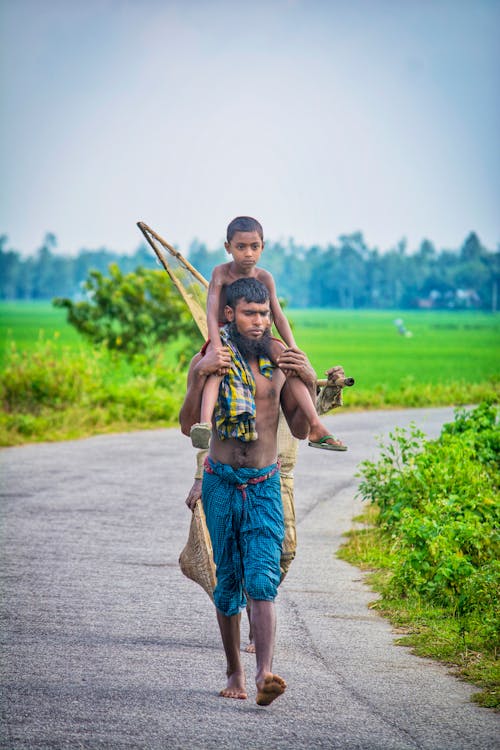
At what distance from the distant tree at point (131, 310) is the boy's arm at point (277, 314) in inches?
704

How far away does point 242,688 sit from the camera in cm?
518

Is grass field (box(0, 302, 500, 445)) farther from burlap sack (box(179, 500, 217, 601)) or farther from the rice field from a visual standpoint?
burlap sack (box(179, 500, 217, 601))

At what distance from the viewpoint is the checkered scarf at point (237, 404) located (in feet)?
16.7

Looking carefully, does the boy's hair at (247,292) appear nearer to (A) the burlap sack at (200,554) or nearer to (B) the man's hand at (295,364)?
(B) the man's hand at (295,364)

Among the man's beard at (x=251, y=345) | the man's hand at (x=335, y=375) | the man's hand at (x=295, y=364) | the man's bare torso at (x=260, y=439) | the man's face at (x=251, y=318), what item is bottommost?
the man's bare torso at (x=260, y=439)

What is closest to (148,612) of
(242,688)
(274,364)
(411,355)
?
(242,688)

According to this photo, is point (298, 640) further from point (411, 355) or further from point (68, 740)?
point (411, 355)

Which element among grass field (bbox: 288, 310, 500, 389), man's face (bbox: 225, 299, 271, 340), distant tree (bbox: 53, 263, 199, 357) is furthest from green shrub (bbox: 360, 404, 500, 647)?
grass field (bbox: 288, 310, 500, 389)

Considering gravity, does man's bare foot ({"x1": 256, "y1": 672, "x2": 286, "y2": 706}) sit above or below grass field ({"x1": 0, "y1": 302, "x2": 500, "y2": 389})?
above

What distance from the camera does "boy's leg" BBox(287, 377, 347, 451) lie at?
5.02 metres

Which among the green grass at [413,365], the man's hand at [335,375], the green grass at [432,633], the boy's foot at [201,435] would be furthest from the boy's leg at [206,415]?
the green grass at [413,365]

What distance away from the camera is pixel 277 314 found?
599 cm

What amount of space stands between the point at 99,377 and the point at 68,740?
52.3ft

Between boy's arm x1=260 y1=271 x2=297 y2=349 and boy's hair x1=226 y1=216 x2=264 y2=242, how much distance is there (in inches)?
14.1
